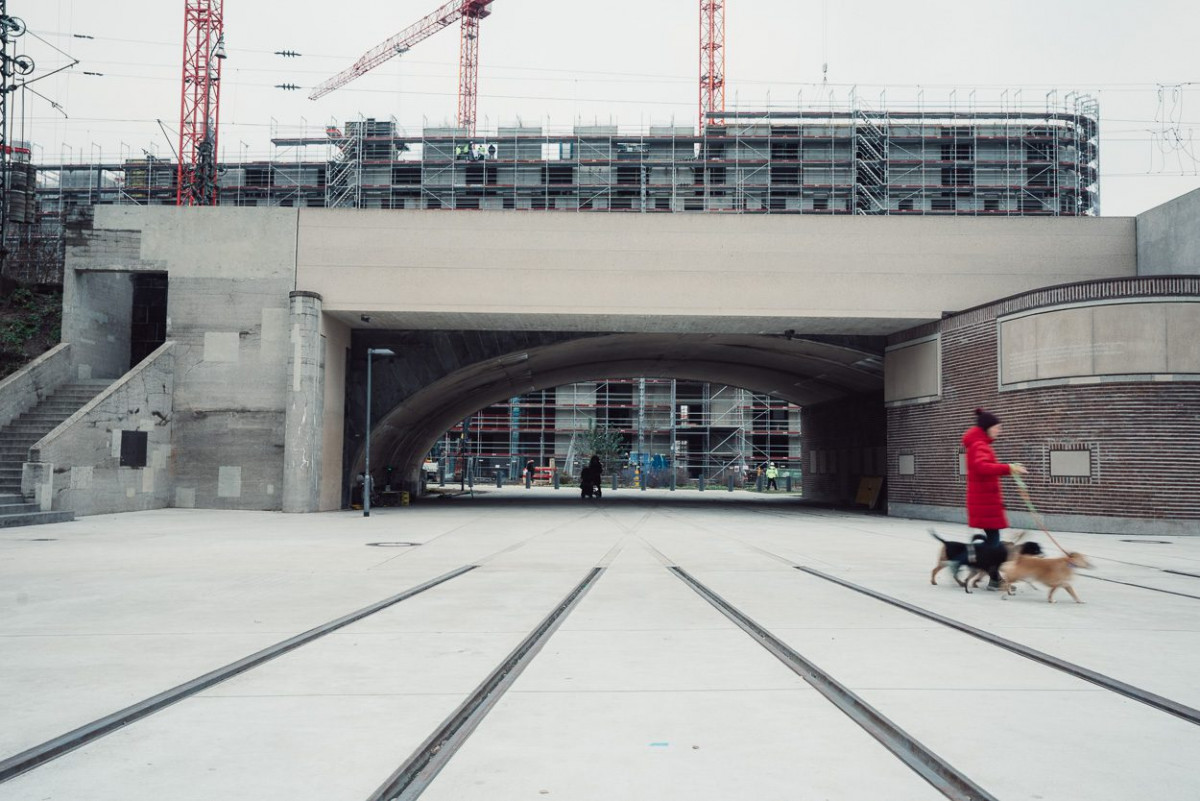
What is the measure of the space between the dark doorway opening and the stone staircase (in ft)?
8.02

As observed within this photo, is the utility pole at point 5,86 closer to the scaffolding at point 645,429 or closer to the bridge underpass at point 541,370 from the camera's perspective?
the bridge underpass at point 541,370

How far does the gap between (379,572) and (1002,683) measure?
725 centimetres

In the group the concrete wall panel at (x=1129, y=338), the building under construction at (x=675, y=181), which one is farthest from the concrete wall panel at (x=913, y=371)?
the building under construction at (x=675, y=181)

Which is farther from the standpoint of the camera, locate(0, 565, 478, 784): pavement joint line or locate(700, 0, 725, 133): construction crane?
locate(700, 0, 725, 133): construction crane

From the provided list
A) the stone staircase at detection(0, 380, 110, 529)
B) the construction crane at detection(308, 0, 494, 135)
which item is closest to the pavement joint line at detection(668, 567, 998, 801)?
the stone staircase at detection(0, 380, 110, 529)

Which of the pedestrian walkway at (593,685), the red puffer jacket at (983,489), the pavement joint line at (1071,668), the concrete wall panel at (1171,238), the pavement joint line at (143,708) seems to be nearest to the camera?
the pedestrian walkway at (593,685)

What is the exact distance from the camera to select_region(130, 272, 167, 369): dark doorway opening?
26203 mm

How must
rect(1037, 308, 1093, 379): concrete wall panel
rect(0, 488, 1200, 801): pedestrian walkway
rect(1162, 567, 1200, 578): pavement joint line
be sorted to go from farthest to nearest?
1. rect(1037, 308, 1093, 379): concrete wall panel
2. rect(1162, 567, 1200, 578): pavement joint line
3. rect(0, 488, 1200, 801): pedestrian walkway

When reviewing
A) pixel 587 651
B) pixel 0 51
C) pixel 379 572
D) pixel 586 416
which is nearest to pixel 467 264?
pixel 379 572

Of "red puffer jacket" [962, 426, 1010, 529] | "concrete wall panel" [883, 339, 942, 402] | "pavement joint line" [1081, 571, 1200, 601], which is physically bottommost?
"pavement joint line" [1081, 571, 1200, 601]

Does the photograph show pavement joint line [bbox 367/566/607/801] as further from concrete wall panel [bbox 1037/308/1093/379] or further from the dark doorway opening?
the dark doorway opening

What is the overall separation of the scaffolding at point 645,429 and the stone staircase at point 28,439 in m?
37.1

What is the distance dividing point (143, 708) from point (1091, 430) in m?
18.7

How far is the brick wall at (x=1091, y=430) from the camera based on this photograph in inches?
703
